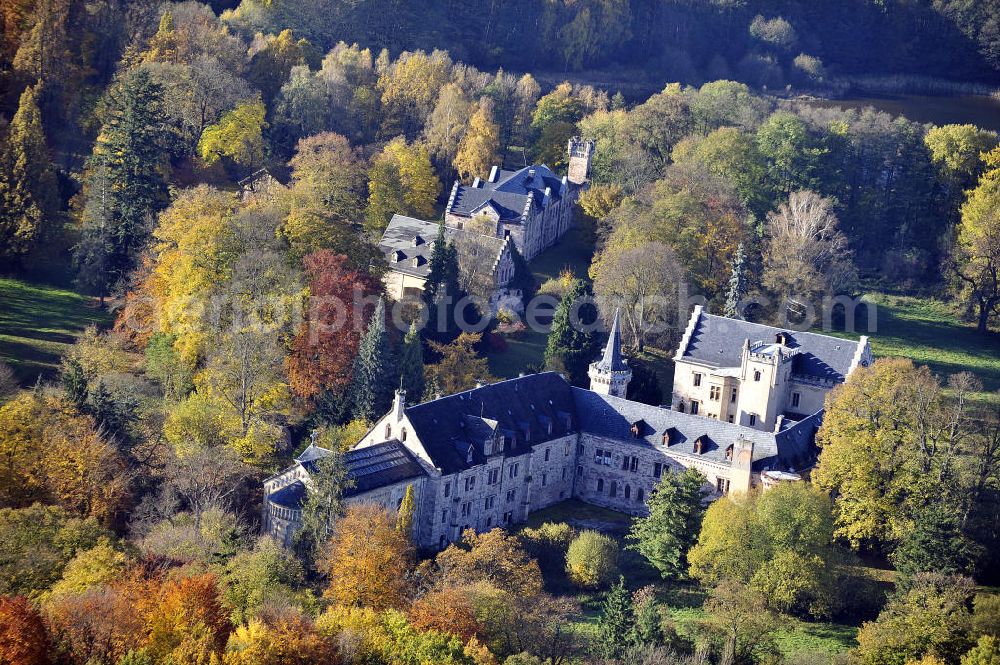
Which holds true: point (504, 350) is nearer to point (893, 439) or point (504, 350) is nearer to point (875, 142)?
point (893, 439)

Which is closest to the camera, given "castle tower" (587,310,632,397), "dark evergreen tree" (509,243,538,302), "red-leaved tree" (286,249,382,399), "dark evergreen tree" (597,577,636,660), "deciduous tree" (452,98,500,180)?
"dark evergreen tree" (597,577,636,660)

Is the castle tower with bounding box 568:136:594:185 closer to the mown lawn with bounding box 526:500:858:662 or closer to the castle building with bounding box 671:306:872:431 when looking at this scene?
the castle building with bounding box 671:306:872:431

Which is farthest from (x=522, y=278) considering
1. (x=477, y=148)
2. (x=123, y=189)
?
(x=123, y=189)

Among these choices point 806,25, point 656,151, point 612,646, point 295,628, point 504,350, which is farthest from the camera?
point 806,25

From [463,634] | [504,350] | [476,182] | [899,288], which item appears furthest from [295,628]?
[899,288]

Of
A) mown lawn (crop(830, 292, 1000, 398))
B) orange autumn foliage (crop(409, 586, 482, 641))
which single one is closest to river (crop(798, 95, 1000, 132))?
mown lawn (crop(830, 292, 1000, 398))
